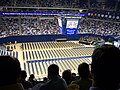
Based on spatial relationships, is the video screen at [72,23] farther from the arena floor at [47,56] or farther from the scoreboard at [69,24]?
the arena floor at [47,56]

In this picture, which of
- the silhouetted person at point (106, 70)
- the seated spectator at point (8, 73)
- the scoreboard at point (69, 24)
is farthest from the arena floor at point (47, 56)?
the silhouetted person at point (106, 70)

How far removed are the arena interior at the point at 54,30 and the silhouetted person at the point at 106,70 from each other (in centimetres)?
2263

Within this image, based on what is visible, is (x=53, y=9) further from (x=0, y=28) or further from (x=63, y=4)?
(x=0, y=28)

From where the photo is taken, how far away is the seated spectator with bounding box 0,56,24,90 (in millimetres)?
2141

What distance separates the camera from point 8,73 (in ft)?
7.04

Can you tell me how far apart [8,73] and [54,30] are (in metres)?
41.7

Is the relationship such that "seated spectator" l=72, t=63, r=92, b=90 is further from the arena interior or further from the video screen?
the video screen

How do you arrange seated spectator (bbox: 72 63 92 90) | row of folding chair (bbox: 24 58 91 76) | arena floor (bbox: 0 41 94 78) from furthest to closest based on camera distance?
arena floor (bbox: 0 41 94 78) → row of folding chair (bbox: 24 58 91 76) → seated spectator (bbox: 72 63 92 90)

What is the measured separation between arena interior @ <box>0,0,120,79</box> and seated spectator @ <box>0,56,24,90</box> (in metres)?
22.5

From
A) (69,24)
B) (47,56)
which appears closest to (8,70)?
(47,56)

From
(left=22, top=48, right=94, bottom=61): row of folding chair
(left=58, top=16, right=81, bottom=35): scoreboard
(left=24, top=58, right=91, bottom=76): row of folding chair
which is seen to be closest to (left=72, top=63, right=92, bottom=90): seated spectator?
(left=24, top=58, right=91, bottom=76): row of folding chair

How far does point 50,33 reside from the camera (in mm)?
41625

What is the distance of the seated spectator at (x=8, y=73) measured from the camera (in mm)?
2141

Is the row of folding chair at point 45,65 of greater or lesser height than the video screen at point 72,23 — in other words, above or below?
below
